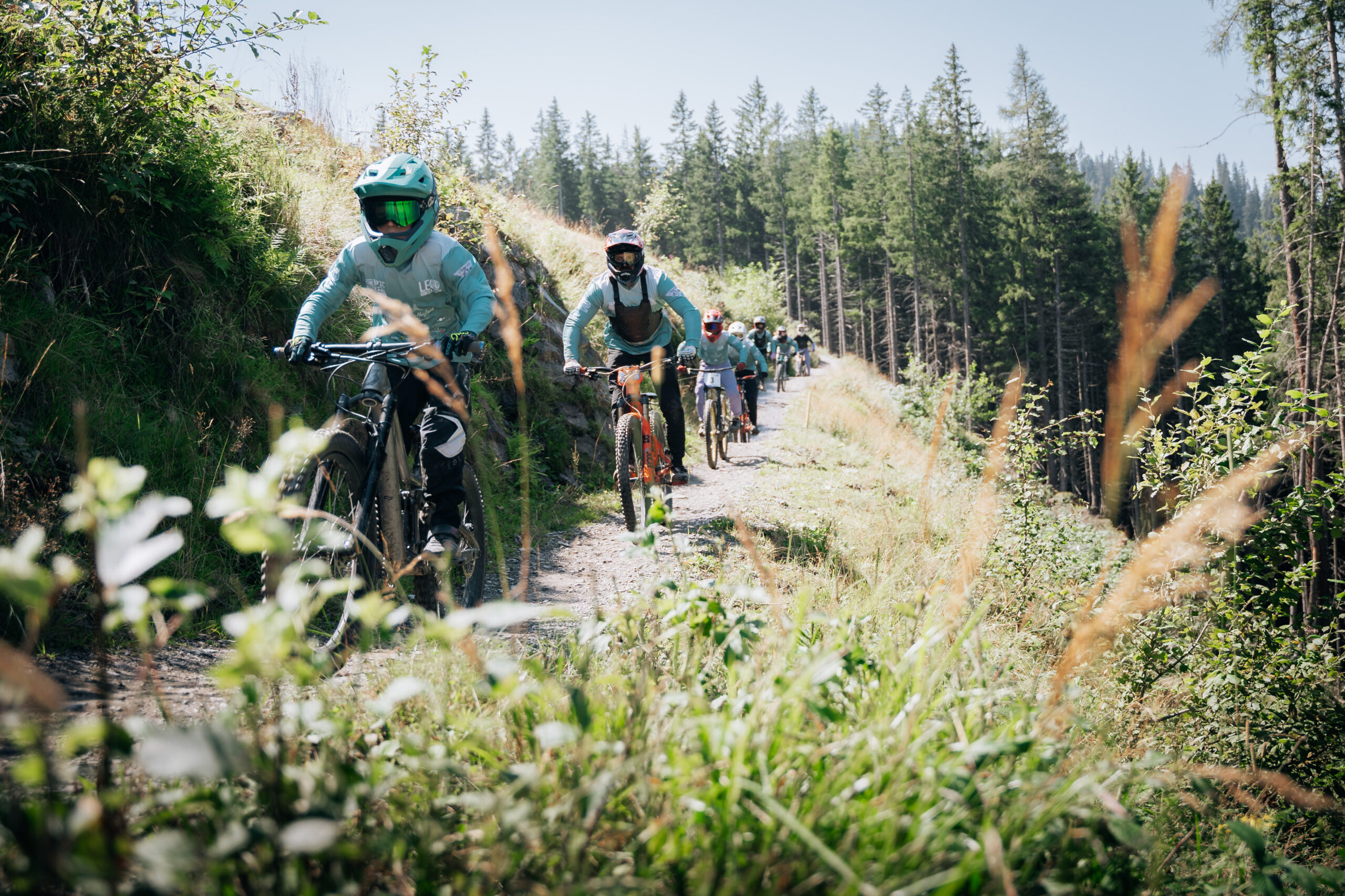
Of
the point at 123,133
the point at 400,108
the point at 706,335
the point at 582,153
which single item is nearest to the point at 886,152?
the point at 582,153

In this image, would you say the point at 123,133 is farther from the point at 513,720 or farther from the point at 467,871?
the point at 467,871

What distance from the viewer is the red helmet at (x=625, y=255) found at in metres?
6.27

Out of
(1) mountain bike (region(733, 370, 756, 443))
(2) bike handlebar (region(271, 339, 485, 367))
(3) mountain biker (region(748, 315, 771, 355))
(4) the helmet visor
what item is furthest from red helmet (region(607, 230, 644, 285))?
(3) mountain biker (region(748, 315, 771, 355))

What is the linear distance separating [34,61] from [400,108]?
14.8 feet

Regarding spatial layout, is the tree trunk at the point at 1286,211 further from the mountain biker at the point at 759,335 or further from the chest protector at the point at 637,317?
the chest protector at the point at 637,317

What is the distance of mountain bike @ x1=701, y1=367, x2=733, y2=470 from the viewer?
10.9 metres

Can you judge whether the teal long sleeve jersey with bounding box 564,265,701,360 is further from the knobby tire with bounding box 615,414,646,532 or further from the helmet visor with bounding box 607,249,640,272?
the knobby tire with bounding box 615,414,646,532

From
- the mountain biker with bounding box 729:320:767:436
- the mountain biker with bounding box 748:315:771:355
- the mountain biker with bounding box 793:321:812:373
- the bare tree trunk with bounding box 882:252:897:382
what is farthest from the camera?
the bare tree trunk with bounding box 882:252:897:382

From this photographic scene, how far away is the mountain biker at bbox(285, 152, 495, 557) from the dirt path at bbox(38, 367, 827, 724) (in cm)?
100

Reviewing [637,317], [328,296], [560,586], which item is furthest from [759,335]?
[328,296]

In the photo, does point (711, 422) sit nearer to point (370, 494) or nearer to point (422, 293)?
point (422, 293)

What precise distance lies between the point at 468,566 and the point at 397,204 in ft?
6.93

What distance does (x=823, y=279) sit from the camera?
58406mm

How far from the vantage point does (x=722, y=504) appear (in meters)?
7.84
